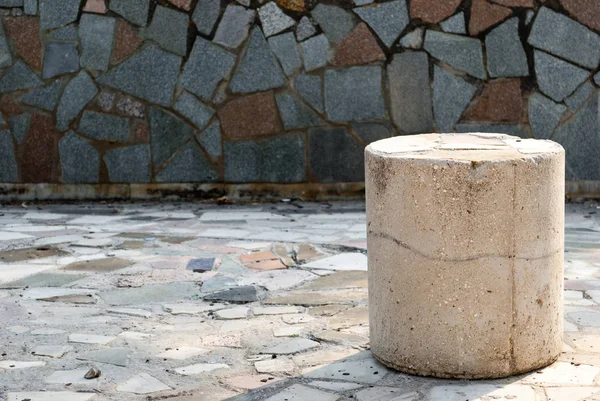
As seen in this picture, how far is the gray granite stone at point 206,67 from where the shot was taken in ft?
26.9

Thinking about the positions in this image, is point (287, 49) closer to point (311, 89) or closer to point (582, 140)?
point (311, 89)

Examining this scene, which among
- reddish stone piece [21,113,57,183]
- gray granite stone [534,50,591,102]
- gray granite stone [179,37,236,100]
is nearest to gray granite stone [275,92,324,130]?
gray granite stone [179,37,236,100]

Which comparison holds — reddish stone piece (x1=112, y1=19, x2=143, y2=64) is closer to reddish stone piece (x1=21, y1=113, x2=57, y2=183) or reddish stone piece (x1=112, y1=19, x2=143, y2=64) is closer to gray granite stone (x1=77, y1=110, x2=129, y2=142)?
gray granite stone (x1=77, y1=110, x2=129, y2=142)

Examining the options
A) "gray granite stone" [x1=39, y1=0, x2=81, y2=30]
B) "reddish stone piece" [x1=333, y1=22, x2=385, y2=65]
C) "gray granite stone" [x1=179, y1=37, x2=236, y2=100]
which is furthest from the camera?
"gray granite stone" [x1=39, y1=0, x2=81, y2=30]

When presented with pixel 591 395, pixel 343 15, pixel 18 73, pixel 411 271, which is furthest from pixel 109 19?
pixel 591 395

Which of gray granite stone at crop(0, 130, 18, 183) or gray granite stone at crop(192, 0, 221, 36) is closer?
gray granite stone at crop(192, 0, 221, 36)

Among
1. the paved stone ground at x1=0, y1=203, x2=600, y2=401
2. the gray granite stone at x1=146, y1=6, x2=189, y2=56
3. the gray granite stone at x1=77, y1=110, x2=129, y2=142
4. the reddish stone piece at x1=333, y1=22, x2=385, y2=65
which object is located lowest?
the paved stone ground at x1=0, y1=203, x2=600, y2=401

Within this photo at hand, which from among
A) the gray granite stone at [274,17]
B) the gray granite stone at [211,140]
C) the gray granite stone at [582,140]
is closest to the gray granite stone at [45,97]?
the gray granite stone at [211,140]

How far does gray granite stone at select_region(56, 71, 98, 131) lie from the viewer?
27.4 ft

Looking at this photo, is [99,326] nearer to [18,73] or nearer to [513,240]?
[513,240]

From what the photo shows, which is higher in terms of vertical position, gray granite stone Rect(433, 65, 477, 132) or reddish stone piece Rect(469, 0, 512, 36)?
reddish stone piece Rect(469, 0, 512, 36)

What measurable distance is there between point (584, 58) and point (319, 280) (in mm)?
3494

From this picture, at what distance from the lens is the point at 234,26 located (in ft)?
26.8

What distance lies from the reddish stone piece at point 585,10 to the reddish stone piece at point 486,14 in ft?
1.49
